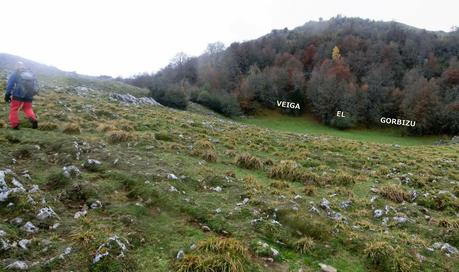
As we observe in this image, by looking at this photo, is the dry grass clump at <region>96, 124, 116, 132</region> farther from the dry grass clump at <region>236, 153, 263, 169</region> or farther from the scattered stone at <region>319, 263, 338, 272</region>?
the scattered stone at <region>319, 263, 338, 272</region>

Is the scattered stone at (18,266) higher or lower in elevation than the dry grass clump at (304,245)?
higher

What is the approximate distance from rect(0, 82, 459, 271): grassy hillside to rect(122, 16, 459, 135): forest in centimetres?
4269

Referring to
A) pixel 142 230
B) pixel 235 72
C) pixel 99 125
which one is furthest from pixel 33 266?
pixel 235 72

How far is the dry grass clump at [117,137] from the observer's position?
1717 centimetres

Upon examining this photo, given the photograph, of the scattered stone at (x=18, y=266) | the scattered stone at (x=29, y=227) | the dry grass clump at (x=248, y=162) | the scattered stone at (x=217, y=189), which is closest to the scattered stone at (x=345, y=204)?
the scattered stone at (x=217, y=189)

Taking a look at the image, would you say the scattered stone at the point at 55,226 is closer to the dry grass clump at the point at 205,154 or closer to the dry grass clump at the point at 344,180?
the dry grass clump at the point at 205,154

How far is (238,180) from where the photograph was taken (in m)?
14.0

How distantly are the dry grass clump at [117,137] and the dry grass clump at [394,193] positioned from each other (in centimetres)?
1121

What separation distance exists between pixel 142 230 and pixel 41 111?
16349 millimetres

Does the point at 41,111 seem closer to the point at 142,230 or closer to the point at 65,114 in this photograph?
the point at 65,114

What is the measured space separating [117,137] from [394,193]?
12.0m

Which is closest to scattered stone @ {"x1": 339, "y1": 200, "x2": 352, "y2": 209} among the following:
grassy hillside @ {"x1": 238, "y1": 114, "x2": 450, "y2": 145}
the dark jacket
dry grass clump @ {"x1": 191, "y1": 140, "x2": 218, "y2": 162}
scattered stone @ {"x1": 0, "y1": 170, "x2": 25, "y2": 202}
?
dry grass clump @ {"x1": 191, "y1": 140, "x2": 218, "y2": 162}

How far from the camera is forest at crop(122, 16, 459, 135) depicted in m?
72.9

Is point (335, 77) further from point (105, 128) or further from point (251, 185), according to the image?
point (251, 185)
